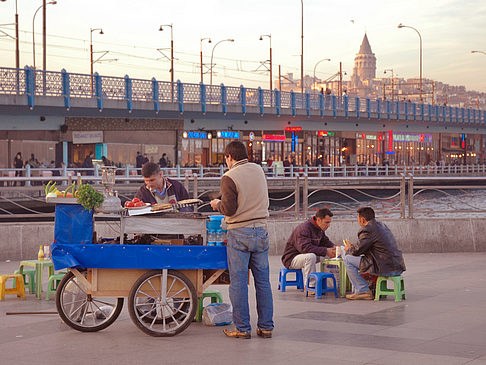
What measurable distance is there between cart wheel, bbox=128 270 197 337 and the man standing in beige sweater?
0.45 meters

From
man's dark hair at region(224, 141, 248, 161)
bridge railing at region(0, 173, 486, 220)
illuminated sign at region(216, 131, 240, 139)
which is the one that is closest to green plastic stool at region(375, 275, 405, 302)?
bridge railing at region(0, 173, 486, 220)

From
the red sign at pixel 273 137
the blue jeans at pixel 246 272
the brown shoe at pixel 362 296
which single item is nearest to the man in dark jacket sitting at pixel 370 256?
the brown shoe at pixel 362 296

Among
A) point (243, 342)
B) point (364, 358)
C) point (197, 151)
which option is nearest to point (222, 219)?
point (243, 342)

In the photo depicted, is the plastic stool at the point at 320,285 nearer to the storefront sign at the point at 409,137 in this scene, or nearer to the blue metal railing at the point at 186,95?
the blue metal railing at the point at 186,95

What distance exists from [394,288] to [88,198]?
4447 mm

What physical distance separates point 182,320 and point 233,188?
1673 mm

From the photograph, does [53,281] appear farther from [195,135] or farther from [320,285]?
[195,135]

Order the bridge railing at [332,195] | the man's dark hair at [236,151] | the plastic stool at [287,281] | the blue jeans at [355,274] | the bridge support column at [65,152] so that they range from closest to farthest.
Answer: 1. the man's dark hair at [236,151]
2. the blue jeans at [355,274]
3. the plastic stool at [287,281]
4. the bridge railing at [332,195]
5. the bridge support column at [65,152]

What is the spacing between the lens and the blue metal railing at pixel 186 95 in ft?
134

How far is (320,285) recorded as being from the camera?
1106cm

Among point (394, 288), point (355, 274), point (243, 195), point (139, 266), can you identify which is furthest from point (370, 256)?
point (139, 266)

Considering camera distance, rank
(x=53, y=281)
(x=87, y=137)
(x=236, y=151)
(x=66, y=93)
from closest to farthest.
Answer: (x=236, y=151) < (x=53, y=281) < (x=66, y=93) < (x=87, y=137)

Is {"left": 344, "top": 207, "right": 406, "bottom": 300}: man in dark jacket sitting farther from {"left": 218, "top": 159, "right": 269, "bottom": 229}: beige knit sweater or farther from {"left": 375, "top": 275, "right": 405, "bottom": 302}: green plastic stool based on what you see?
{"left": 218, "top": 159, "right": 269, "bottom": 229}: beige knit sweater

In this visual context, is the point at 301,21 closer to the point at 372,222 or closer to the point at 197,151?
the point at 197,151
